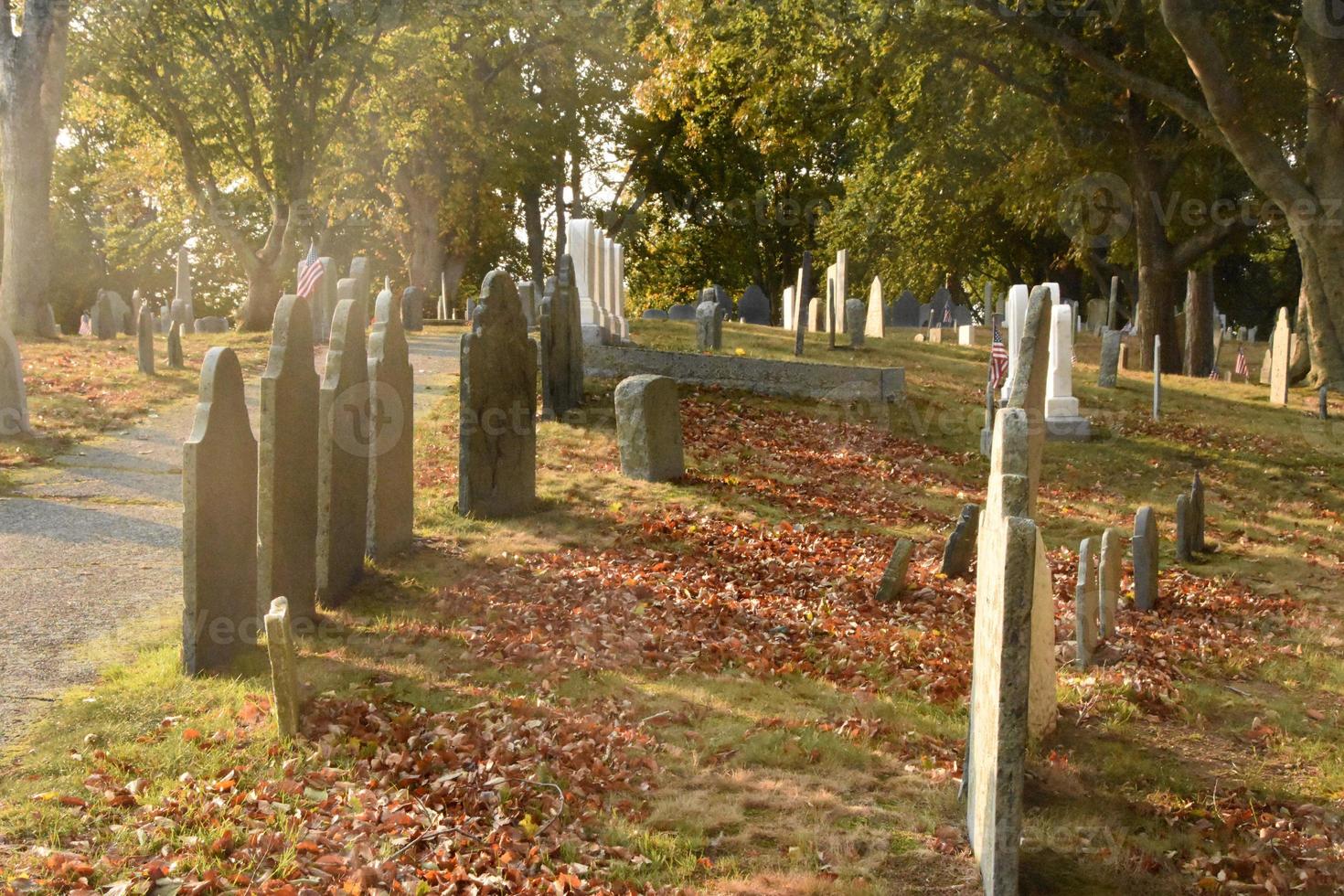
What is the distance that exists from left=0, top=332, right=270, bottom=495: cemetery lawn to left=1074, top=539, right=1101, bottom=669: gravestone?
8.86 meters

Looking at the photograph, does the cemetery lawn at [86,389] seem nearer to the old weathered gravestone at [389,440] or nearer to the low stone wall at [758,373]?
the old weathered gravestone at [389,440]

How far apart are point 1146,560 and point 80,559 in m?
8.04

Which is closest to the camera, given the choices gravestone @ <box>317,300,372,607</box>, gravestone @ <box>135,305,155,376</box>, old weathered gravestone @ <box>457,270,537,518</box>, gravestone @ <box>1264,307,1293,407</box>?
gravestone @ <box>317,300,372,607</box>

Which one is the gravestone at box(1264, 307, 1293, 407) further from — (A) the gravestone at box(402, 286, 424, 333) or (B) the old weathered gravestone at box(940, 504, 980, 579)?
(A) the gravestone at box(402, 286, 424, 333)

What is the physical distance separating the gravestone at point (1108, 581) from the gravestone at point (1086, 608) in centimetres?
29

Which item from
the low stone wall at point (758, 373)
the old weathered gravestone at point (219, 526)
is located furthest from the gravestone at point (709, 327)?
the old weathered gravestone at point (219, 526)

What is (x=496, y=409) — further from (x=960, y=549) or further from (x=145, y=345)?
(x=145, y=345)

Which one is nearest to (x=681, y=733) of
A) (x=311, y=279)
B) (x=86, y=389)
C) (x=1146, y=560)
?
(x=1146, y=560)

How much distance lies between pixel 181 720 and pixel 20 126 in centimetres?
1763

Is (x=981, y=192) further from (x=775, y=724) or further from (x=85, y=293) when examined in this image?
(x=85, y=293)

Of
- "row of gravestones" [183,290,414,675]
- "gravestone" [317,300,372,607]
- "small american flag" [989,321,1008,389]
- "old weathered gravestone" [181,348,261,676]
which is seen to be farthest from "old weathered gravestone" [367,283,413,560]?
"small american flag" [989,321,1008,389]

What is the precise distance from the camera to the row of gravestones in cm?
639

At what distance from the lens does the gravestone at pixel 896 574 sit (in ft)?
30.7

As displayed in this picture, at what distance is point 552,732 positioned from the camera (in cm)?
609
